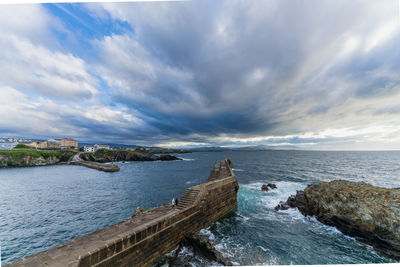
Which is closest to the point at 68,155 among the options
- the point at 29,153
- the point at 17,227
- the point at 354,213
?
the point at 29,153

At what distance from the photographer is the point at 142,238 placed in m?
7.68

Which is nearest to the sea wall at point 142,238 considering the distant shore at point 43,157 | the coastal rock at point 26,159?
the distant shore at point 43,157

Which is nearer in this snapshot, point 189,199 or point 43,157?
point 189,199

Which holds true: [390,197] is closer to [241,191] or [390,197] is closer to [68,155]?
[241,191]

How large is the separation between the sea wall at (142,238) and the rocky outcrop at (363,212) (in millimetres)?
10674

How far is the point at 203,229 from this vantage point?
12.0 meters

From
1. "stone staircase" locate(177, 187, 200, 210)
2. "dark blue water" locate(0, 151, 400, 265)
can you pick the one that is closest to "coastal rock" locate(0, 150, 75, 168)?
"dark blue water" locate(0, 151, 400, 265)

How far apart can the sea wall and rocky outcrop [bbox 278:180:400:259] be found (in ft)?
35.0

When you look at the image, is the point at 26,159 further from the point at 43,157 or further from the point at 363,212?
the point at 363,212

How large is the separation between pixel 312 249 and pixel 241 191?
1323 centimetres

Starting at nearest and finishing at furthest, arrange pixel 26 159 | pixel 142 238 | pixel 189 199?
1. pixel 142 238
2. pixel 189 199
3. pixel 26 159

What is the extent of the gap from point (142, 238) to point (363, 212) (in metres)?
16.9

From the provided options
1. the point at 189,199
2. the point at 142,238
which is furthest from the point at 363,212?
the point at 142,238

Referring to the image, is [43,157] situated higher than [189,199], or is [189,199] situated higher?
[189,199]
